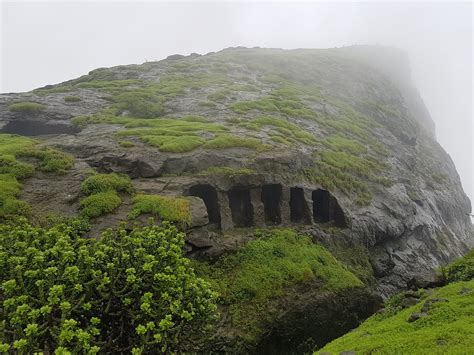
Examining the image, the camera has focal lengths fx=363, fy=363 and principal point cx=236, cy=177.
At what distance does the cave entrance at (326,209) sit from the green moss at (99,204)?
19525mm

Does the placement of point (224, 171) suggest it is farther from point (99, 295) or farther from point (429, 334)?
point (429, 334)

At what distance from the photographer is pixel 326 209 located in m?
36.3

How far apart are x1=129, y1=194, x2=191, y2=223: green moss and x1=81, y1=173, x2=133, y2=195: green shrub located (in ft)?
6.35

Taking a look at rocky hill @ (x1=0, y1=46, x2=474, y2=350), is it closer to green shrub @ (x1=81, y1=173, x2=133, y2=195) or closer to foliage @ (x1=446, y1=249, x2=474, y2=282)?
green shrub @ (x1=81, y1=173, x2=133, y2=195)

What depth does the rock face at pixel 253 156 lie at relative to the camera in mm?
29844

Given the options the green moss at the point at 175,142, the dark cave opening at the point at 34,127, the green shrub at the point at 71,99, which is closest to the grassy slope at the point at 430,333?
the green moss at the point at 175,142

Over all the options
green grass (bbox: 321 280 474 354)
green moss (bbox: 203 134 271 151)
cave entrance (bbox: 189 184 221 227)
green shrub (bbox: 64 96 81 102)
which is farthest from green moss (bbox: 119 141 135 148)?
green grass (bbox: 321 280 474 354)

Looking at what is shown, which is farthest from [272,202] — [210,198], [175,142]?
[175,142]

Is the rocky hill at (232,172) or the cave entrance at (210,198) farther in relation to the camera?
the cave entrance at (210,198)

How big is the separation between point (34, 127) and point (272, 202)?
2810 centimetres

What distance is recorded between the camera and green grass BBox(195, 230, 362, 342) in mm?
20812

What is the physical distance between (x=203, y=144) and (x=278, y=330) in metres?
17.9

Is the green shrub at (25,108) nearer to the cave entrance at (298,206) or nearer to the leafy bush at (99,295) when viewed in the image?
the cave entrance at (298,206)

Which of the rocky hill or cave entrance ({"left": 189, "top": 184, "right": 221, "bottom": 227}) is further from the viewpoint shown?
cave entrance ({"left": 189, "top": 184, "right": 221, "bottom": 227})
